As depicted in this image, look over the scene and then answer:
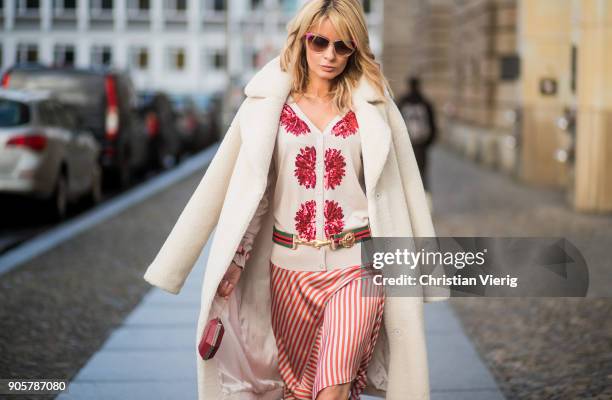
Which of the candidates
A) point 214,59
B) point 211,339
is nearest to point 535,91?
point 211,339

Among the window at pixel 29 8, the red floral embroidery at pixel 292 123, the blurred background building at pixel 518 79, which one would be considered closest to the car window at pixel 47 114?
the blurred background building at pixel 518 79

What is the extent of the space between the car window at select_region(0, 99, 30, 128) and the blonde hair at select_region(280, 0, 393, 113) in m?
8.59

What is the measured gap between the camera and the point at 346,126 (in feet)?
11.9

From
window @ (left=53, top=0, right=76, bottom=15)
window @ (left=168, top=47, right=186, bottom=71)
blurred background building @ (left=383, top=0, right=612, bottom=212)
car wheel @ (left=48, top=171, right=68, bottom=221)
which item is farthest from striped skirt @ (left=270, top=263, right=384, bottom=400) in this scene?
window @ (left=53, top=0, right=76, bottom=15)

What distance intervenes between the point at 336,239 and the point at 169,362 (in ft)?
8.07

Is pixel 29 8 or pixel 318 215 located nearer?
pixel 318 215

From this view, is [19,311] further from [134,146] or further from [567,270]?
[134,146]

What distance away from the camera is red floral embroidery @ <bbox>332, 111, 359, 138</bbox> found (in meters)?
3.61

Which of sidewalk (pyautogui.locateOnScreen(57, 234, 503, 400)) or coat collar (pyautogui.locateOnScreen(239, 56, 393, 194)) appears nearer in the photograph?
coat collar (pyautogui.locateOnScreen(239, 56, 393, 194))

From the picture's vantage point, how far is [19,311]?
7098mm

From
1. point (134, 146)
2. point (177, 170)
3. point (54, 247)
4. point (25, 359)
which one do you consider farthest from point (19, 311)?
point (177, 170)

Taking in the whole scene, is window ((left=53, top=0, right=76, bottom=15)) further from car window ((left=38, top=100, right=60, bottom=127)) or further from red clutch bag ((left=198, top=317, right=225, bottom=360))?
red clutch bag ((left=198, top=317, right=225, bottom=360))

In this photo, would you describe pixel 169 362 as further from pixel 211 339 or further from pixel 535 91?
pixel 535 91

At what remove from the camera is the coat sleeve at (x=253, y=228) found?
12.1 ft
